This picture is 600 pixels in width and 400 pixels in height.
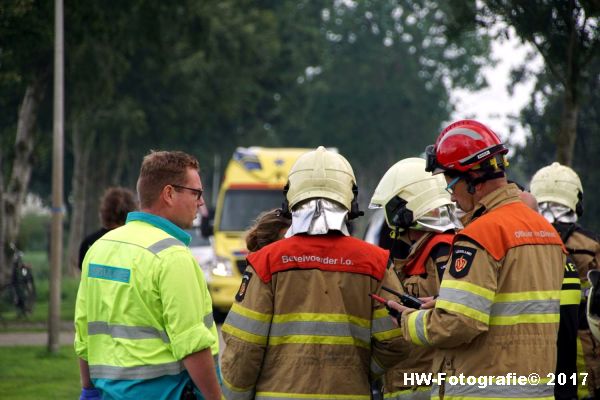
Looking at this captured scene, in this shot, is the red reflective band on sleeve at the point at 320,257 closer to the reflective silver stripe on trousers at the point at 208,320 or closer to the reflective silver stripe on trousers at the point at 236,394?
the reflective silver stripe on trousers at the point at 208,320

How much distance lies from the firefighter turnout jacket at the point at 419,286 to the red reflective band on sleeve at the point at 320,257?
0.53 m

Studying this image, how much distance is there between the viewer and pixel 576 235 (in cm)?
806

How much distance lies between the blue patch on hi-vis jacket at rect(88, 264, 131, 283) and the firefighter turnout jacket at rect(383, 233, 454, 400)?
1.31m

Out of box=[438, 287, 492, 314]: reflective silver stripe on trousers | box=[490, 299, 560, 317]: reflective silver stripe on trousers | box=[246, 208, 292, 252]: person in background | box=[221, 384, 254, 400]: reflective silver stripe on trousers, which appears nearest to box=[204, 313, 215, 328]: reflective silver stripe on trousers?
box=[221, 384, 254, 400]: reflective silver stripe on trousers

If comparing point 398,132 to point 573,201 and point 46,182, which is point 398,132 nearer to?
point 46,182

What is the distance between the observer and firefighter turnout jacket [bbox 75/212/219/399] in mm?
4777

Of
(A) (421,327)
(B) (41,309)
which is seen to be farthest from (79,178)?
Answer: (A) (421,327)

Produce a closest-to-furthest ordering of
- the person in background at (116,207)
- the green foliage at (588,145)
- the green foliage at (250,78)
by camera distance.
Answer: the person in background at (116,207) < the green foliage at (250,78) < the green foliage at (588,145)

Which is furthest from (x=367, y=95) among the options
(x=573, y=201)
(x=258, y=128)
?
(x=573, y=201)

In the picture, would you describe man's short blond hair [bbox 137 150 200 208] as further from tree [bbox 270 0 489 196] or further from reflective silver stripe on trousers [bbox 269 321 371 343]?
tree [bbox 270 0 489 196]

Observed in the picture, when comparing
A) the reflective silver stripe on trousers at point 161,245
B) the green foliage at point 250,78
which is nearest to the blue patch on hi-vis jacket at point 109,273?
the reflective silver stripe on trousers at point 161,245

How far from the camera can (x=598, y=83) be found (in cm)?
2842

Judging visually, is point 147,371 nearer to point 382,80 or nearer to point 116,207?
point 116,207

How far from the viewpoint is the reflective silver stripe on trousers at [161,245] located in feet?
16.0
